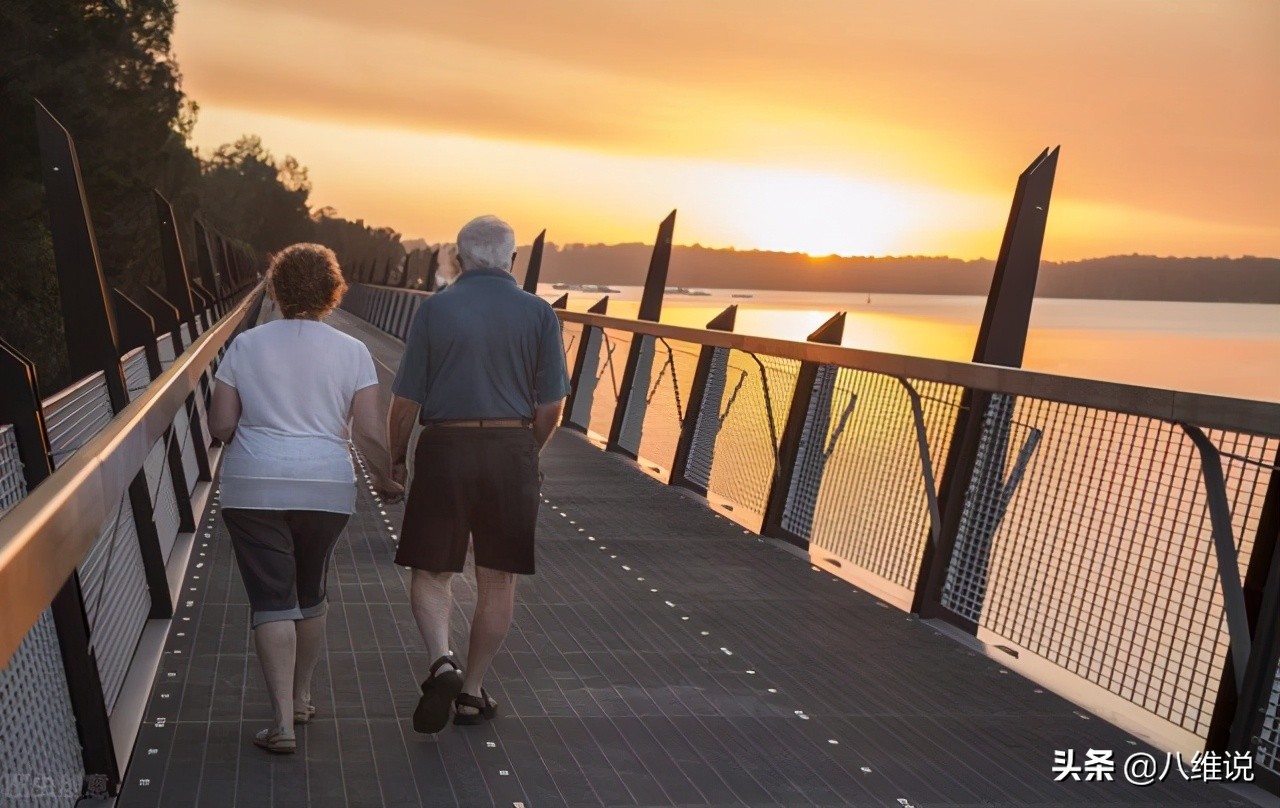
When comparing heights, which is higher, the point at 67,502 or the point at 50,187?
the point at 50,187

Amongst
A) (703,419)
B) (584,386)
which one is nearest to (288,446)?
(703,419)

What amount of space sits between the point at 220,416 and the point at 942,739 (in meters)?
2.91

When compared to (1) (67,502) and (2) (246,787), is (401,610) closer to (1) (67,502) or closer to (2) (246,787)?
(2) (246,787)

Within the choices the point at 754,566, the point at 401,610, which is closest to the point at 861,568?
the point at 754,566

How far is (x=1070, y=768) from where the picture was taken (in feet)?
18.4

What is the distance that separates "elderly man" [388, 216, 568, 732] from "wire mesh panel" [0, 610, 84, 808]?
4.78ft

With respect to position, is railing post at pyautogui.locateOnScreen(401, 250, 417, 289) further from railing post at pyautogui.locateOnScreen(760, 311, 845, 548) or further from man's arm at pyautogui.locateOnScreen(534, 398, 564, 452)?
man's arm at pyautogui.locateOnScreen(534, 398, 564, 452)

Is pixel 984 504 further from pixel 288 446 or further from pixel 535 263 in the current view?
pixel 535 263

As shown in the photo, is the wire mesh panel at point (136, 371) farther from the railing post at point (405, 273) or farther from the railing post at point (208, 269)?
the railing post at point (405, 273)

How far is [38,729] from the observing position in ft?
13.7

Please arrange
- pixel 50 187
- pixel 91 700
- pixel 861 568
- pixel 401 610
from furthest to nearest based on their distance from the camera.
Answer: pixel 861 568 → pixel 401 610 → pixel 50 187 → pixel 91 700

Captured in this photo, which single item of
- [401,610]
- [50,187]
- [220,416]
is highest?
[50,187]

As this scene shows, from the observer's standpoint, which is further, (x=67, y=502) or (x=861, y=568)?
(x=861, y=568)

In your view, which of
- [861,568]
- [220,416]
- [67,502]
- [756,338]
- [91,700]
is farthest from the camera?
[756,338]
